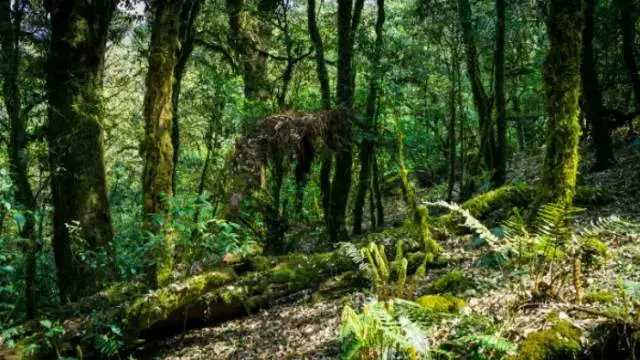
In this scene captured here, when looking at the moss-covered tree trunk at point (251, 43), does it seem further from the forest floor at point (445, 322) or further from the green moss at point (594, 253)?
the green moss at point (594, 253)

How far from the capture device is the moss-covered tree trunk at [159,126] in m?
6.08

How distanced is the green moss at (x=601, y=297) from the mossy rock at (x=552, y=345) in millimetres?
656

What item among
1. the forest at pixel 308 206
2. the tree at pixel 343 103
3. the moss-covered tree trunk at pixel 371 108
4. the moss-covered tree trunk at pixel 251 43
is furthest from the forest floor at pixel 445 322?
the moss-covered tree trunk at pixel 251 43

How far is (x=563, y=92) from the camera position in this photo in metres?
5.61

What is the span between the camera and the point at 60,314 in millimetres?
6461

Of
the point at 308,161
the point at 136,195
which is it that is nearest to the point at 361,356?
the point at 308,161

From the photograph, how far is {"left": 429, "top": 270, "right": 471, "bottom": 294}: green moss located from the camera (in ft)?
17.2

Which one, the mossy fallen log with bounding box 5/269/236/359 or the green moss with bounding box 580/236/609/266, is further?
the mossy fallen log with bounding box 5/269/236/359

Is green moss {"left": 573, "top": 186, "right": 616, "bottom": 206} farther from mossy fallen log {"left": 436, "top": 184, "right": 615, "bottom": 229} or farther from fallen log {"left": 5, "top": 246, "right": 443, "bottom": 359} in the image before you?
fallen log {"left": 5, "top": 246, "right": 443, "bottom": 359}

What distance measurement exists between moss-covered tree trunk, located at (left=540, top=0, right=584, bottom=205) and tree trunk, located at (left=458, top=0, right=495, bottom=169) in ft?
16.7

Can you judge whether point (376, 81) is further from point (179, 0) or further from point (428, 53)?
point (179, 0)

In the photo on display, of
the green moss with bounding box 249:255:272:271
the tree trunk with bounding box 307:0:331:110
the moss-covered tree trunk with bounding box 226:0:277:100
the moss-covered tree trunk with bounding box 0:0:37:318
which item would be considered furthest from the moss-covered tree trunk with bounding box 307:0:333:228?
the moss-covered tree trunk with bounding box 0:0:37:318

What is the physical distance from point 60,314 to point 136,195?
1064cm

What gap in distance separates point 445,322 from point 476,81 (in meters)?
8.82
